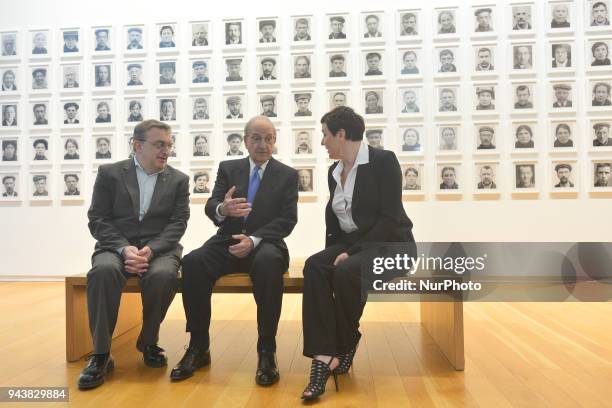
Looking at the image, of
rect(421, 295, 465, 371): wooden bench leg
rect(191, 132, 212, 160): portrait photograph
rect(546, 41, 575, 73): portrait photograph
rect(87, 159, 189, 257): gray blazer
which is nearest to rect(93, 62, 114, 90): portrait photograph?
rect(191, 132, 212, 160): portrait photograph

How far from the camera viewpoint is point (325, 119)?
9.93 feet

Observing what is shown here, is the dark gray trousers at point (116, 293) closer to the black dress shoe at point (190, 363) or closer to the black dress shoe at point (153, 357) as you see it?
the black dress shoe at point (153, 357)

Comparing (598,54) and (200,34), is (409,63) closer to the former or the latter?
(598,54)

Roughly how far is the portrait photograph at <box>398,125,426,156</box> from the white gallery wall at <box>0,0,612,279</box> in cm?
3

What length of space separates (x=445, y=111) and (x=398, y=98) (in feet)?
2.06

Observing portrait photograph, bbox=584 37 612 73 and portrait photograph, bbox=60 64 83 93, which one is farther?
portrait photograph, bbox=60 64 83 93

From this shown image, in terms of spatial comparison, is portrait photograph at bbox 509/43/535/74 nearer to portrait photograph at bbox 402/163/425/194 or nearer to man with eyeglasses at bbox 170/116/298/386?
portrait photograph at bbox 402/163/425/194

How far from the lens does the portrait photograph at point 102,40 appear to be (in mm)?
6379

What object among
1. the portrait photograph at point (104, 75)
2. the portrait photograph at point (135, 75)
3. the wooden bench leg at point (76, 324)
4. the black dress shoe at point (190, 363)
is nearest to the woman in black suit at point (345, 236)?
the black dress shoe at point (190, 363)

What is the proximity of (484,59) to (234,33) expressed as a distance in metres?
3.33

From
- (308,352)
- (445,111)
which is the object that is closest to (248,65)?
(445,111)

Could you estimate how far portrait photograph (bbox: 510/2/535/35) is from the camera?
588cm

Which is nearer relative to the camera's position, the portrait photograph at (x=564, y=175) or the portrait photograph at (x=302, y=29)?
the portrait photograph at (x=564, y=175)

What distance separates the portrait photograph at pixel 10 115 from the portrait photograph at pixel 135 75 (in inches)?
66.1
